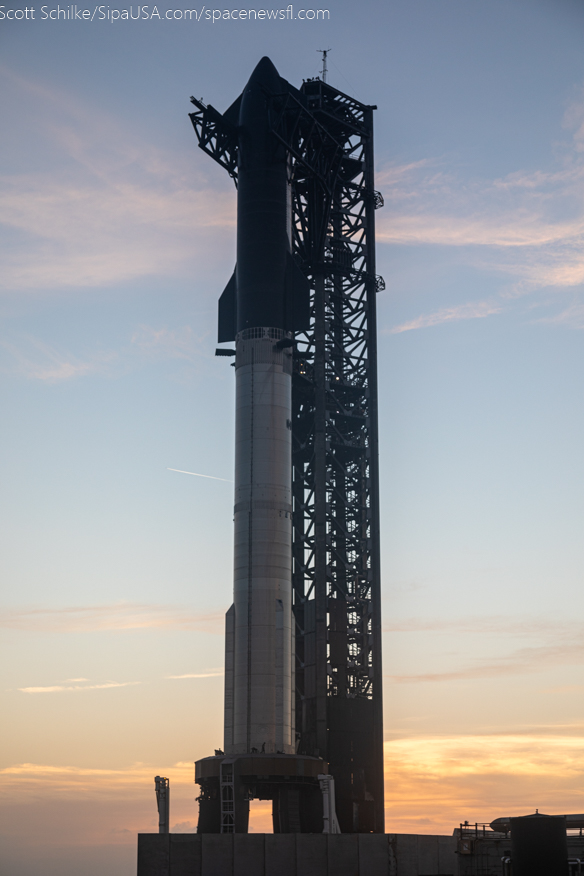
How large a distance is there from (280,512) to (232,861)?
21.5 meters

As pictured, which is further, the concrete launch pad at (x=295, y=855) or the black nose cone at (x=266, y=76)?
the black nose cone at (x=266, y=76)

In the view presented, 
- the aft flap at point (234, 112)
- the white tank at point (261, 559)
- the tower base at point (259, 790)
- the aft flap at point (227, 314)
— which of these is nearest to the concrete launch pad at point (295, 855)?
the tower base at point (259, 790)

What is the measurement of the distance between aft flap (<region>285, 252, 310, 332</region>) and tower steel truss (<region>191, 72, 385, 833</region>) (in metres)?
8.07

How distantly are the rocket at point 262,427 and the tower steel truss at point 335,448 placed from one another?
8.04 ft

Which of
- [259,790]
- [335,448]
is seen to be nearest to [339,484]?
[335,448]

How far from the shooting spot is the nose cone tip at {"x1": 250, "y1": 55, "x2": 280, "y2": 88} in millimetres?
80500

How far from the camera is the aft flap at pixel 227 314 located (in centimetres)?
8031

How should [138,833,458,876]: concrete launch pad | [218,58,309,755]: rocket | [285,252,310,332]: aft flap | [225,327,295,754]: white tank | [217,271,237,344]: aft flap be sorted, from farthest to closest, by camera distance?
[217,271,237,344]: aft flap, [285,252,310,332]: aft flap, [218,58,309,755]: rocket, [225,327,295,754]: white tank, [138,833,458,876]: concrete launch pad

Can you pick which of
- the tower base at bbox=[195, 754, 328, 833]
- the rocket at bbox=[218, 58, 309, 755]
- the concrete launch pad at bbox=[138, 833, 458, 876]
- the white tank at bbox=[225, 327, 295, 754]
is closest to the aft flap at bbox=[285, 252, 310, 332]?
the rocket at bbox=[218, 58, 309, 755]

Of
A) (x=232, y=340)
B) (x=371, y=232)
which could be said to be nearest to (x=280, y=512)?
(x=232, y=340)

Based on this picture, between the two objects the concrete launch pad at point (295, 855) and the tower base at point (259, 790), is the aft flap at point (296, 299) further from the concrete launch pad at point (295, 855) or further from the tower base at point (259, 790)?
the concrete launch pad at point (295, 855)

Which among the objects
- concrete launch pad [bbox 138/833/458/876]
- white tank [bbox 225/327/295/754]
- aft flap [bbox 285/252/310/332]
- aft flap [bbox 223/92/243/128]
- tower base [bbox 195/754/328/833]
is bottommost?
concrete launch pad [bbox 138/833/458/876]

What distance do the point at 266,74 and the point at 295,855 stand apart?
53.2 meters

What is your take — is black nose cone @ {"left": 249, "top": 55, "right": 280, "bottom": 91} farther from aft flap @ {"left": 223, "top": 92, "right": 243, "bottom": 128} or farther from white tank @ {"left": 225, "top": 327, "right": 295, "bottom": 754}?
white tank @ {"left": 225, "top": 327, "right": 295, "bottom": 754}
